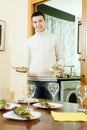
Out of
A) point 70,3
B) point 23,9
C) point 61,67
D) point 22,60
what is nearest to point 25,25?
point 23,9

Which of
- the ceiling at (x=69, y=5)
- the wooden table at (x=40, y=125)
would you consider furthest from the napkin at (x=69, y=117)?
the ceiling at (x=69, y=5)

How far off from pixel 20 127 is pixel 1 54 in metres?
2.98

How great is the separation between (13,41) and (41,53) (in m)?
1.57

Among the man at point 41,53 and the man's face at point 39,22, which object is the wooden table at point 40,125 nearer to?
the man at point 41,53

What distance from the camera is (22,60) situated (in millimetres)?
3850

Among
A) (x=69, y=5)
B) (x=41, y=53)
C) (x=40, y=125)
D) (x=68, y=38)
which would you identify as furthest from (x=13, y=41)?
(x=40, y=125)

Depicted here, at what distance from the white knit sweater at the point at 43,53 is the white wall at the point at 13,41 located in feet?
Answer: 4.12

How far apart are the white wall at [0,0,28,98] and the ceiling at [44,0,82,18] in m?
0.49

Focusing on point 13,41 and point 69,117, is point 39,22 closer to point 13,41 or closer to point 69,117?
point 69,117

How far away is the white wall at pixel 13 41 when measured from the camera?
12.6 feet

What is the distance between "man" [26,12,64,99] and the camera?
8.14 ft

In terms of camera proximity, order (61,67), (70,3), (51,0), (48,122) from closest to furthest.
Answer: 1. (48,122)
2. (61,67)
3. (51,0)
4. (70,3)

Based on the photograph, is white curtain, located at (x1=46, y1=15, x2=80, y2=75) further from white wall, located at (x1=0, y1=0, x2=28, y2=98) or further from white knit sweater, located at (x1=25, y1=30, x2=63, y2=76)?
white knit sweater, located at (x1=25, y1=30, x2=63, y2=76)

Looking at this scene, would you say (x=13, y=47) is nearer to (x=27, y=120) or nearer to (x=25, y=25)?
(x=25, y=25)
